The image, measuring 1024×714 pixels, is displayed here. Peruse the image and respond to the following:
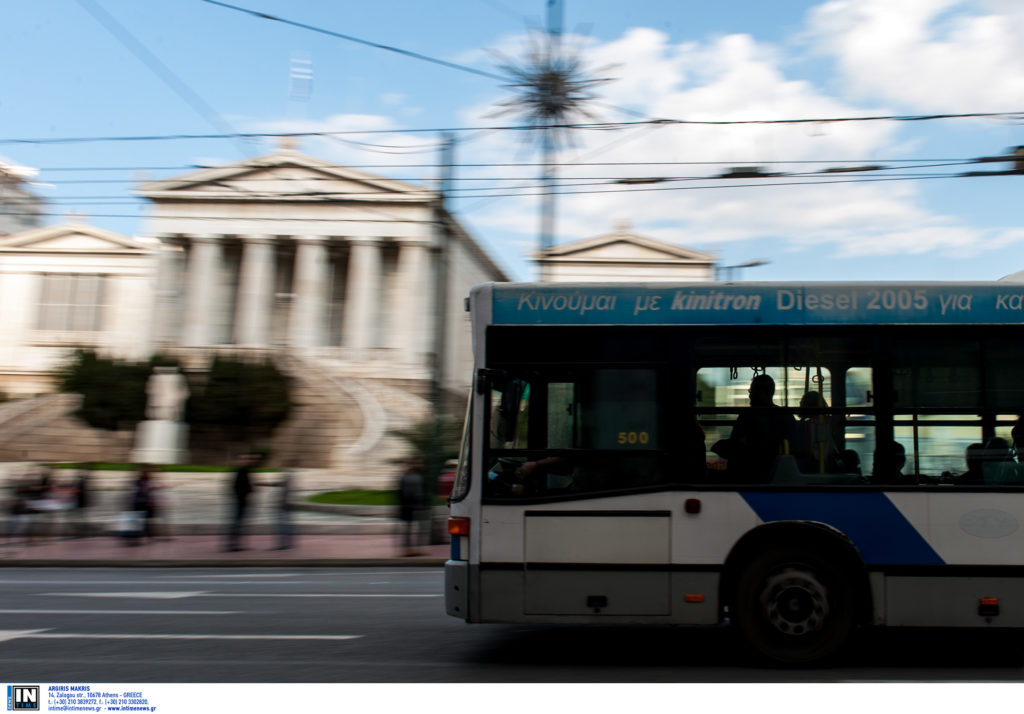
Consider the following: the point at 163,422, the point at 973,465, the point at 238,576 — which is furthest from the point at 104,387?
the point at 973,465

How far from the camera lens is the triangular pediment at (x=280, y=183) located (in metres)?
56.9

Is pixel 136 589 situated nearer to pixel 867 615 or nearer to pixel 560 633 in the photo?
pixel 560 633

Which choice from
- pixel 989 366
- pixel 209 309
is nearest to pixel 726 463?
pixel 989 366

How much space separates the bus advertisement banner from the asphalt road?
2404 millimetres

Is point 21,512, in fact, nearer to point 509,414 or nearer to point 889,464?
point 509,414

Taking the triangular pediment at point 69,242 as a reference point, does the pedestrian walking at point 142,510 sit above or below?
below

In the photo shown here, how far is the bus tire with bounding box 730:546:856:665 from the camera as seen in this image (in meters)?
6.50

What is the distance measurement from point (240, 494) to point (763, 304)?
41.7ft

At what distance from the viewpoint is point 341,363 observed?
55.2 meters

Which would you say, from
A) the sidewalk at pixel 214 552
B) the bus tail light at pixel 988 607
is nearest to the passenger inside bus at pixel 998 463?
the bus tail light at pixel 988 607

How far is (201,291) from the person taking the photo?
63.5 m

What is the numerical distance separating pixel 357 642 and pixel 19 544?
14518 mm

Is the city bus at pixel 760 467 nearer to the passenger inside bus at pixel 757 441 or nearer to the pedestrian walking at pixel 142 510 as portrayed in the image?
the passenger inside bus at pixel 757 441
